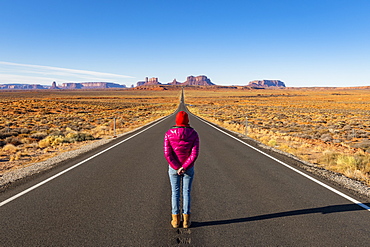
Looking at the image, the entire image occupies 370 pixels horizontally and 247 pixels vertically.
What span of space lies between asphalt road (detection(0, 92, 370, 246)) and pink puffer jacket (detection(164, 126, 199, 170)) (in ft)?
3.41

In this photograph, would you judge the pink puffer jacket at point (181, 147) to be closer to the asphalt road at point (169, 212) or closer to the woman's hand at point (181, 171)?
the woman's hand at point (181, 171)

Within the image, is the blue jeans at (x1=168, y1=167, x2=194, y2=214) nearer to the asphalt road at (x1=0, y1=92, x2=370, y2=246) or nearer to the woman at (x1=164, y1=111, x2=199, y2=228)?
the woman at (x1=164, y1=111, x2=199, y2=228)

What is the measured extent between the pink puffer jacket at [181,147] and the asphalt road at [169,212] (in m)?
1.04

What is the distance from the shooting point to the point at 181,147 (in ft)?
12.5

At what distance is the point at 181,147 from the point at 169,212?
4.70 feet

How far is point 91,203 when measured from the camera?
16.1ft

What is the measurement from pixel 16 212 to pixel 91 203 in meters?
1.21

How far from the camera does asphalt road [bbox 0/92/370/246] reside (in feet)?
11.9

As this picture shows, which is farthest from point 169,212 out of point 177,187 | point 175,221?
point 177,187

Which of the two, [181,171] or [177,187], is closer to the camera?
[181,171]

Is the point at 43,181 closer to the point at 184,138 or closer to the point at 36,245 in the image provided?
the point at 36,245

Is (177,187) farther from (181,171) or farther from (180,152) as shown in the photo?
(180,152)

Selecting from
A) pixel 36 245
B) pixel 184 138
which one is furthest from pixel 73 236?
pixel 184 138

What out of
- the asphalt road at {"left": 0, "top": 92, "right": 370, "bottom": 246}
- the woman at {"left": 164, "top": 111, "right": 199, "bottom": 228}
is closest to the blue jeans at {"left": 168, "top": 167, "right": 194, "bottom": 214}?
the woman at {"left": 164, "top": 111, "right": 199, "bottom": 228}
